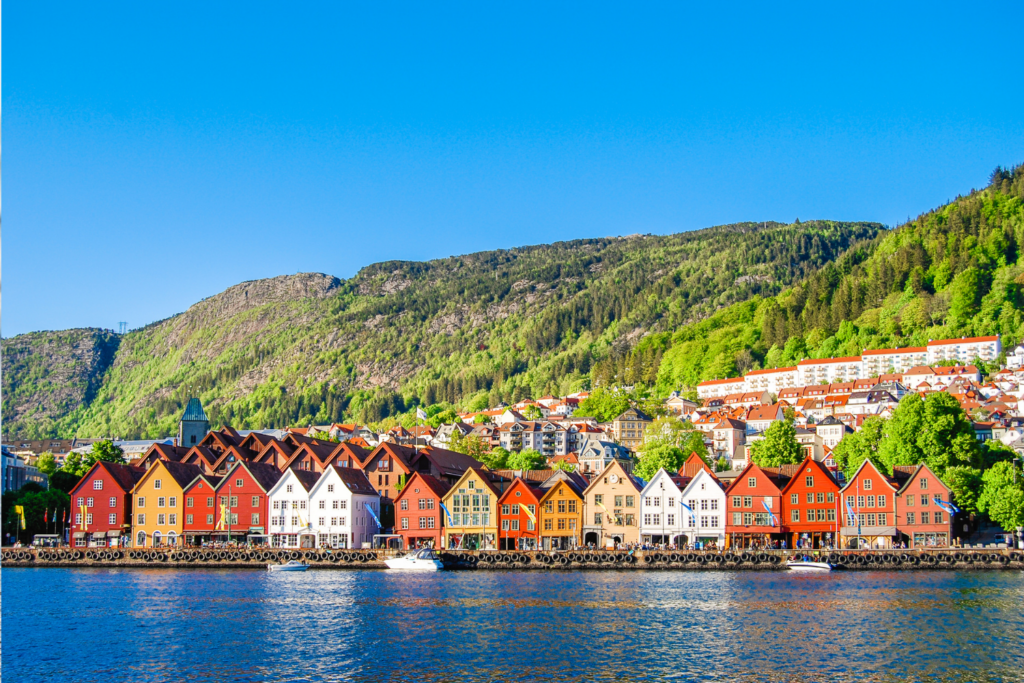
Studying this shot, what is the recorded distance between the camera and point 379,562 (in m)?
92.1

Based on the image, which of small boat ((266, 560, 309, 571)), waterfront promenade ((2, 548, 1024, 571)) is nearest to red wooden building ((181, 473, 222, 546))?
waterfront promenade ((2, 548, 1024, 571))

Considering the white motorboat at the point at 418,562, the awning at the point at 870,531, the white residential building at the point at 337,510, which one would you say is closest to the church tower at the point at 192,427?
the white residential building at the point at 337,510

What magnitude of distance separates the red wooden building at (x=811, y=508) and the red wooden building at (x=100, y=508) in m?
67.0

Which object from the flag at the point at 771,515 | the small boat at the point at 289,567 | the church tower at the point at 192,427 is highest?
the church tower at the point at 192,427

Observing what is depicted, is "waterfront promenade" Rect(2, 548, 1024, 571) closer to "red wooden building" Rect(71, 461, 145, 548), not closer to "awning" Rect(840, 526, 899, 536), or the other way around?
"awning" Rect(840, 526, 899, 536)

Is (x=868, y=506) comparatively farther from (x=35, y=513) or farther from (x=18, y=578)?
(x=35, y=513)

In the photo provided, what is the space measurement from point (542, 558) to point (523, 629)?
3900 cm

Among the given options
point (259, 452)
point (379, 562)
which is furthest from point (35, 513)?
point (379, 562)

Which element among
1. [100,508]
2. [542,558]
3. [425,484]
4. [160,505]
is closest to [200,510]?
[160,505]

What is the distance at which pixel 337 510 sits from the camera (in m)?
104

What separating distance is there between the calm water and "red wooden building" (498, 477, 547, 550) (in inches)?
907

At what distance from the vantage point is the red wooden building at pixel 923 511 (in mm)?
95625

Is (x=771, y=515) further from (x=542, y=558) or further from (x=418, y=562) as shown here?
(x=418, y=562)

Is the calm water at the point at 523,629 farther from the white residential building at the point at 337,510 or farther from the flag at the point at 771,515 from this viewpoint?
the white residential building at the point at 337,510
